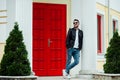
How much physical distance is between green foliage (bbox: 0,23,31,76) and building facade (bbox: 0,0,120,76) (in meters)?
0.83

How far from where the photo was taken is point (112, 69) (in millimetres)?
14562

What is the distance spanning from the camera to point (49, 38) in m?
16.8

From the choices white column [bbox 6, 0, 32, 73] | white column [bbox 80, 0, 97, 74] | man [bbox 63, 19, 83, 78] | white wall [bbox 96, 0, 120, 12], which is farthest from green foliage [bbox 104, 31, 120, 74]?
white wall [bbox 96, 0, 120, 12]

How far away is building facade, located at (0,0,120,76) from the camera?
14914 mm

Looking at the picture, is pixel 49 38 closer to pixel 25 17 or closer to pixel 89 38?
pixel 89 38

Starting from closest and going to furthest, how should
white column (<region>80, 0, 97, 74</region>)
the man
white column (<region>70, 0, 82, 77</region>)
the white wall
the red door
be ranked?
the man → white column (<region>80, 0, 97, 74</region>) → white column (<region>70, 0, 82, 77</region>) → the red door → the white wall

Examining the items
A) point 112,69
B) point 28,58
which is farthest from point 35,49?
point 112,69

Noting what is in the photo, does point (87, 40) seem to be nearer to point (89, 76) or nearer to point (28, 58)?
point (89, 76)

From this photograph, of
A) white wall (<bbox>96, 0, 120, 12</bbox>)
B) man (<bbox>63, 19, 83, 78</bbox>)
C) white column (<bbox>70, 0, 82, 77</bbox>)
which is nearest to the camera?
man (<bbox>63, 19, 83, 78</bbox>)

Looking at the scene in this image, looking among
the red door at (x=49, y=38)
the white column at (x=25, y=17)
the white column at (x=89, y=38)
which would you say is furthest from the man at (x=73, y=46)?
the red door at (x=49, y=38)

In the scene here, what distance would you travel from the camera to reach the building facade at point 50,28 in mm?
14914

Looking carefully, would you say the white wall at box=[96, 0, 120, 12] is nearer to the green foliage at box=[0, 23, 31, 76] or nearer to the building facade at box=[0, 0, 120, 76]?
the building facade at box=[0, 0, 120, 76]

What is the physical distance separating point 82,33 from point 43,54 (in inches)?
89.1

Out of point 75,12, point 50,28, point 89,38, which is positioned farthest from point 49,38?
point 89,38
